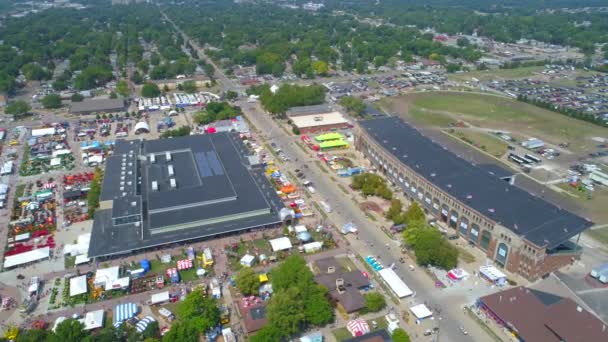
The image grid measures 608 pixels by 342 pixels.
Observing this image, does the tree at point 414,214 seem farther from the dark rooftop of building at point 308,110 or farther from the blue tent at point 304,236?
the dark rooftop of building at point 308,110

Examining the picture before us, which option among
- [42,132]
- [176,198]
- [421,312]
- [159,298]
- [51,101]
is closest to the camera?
[421,312]

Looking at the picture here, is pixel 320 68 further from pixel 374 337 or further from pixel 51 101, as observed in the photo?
pixel 374 337

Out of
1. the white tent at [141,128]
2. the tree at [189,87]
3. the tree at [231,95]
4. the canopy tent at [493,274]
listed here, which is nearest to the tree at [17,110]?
the white tent at [141,128]

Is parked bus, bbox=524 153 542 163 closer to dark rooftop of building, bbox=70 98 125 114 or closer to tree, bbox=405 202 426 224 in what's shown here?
tree, bbox=405 202 426 224

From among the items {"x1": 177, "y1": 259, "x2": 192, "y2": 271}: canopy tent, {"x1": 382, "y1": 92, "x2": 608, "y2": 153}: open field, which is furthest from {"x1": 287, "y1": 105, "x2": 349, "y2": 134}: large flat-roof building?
{"x1": 177, "y1": 259, "x2": 192, "y2": 271}: canopy tent

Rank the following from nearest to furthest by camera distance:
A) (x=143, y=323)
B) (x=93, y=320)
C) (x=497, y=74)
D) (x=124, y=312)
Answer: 1. (x=143, y=323)
2. (x=93, y=320)
3. (x=124, y=312)
4. (x=497, y=74)

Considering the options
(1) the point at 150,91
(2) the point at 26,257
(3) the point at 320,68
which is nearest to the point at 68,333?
(2) the point at 26,257
